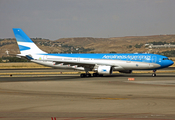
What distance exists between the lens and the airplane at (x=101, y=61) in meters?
47.2

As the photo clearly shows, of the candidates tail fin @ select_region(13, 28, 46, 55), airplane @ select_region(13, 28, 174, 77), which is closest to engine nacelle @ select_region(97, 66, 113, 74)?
airplane @ select_region(13, 28, 174, 77)

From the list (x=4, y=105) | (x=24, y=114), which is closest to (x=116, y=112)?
(x=24, y=114)

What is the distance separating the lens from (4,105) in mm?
19125

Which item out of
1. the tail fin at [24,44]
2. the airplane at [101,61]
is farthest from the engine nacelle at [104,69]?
the tail fin at [24,44]

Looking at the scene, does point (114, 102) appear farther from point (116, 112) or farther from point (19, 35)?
point (19, 35)

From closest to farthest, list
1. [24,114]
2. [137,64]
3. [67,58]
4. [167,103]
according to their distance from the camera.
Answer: [24,114] → [167,103] → [137,64] → [67,58]

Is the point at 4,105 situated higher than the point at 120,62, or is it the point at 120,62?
the point at 120,62

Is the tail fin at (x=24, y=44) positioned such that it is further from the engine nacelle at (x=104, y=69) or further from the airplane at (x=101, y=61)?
the engine nacelle at (x=104, y=69)

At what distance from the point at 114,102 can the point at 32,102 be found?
6.15 metres

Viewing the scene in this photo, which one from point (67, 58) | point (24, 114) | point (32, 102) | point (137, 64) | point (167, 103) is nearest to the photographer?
point (24, 114)

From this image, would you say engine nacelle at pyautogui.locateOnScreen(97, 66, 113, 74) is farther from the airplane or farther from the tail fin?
the tail fin

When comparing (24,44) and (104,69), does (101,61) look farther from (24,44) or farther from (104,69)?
(24,44)

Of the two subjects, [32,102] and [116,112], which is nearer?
[116,112]

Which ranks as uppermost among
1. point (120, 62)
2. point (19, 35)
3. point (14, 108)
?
point (19, 35)
